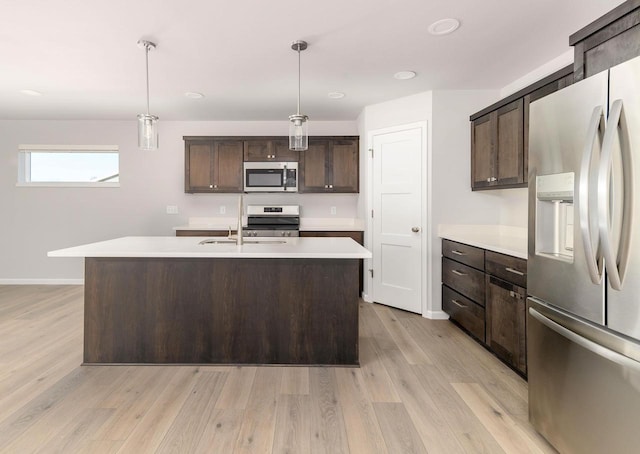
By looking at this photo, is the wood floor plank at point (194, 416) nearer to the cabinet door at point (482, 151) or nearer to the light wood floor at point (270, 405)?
the light wood floor at point (270, 405)

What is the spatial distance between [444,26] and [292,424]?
2591mm

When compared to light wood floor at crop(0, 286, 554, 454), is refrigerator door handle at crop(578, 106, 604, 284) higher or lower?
higher

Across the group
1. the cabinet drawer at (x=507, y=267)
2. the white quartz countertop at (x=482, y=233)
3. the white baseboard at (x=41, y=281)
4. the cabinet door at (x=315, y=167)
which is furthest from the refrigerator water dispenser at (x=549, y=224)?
the white baseboard at (x=41, y=281)

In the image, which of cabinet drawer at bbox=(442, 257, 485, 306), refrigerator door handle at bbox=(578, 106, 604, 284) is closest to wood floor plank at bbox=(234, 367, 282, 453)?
refrigerator door handle at bbox=(578, 106, 604, 284)

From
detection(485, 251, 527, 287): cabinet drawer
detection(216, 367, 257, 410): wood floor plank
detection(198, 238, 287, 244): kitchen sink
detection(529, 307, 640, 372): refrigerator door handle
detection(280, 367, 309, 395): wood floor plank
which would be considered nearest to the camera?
detection(529, 307, 640, 372): refrigerator door handle

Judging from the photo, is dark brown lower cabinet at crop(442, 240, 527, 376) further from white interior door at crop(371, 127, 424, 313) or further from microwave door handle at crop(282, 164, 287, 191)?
microwave door handle at crop(282, 164, 287, 191)

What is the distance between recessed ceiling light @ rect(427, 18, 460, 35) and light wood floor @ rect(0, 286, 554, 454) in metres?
2.31

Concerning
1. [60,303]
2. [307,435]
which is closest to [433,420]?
[307,435]

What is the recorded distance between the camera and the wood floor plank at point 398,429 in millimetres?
1646

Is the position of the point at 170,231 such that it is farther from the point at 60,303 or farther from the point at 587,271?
the point at 587,271

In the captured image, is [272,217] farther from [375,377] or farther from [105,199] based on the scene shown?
[375,377]

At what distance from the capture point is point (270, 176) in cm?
465

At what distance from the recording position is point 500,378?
232 centimetres

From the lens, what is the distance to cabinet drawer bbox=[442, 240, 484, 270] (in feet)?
9.31
